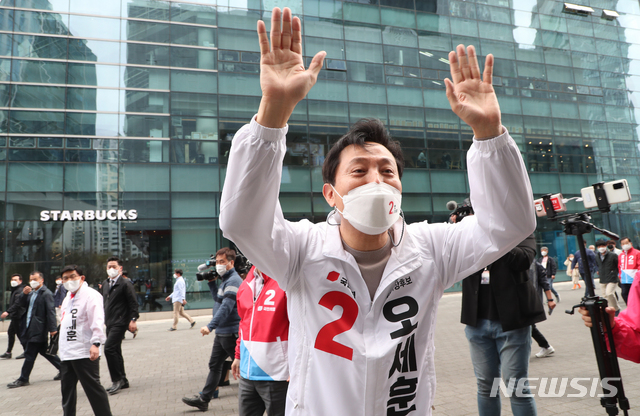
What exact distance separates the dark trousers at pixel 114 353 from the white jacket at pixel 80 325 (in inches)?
71.8

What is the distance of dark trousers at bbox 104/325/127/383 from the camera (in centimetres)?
728

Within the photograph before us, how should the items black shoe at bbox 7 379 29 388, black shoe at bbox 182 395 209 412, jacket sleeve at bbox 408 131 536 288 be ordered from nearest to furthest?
jacket sleeve at bbox 408 131 536 288 → black shoe at bbox 182 395 209 412 → black shoe at bbox 7 379 29 388

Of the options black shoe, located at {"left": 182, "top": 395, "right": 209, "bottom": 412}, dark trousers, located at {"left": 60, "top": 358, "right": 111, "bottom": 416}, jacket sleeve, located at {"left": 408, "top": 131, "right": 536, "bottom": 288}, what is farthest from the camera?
black shoe, located at {"left": 182, "top": 395, "right": 209, "bottom": 412}

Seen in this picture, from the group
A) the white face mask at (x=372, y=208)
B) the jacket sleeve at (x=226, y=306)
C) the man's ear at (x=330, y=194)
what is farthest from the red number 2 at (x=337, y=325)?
the jacket sleeve at (x=226, y=306)

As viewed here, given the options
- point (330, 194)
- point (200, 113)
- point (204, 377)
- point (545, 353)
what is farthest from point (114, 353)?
point (200, 113)

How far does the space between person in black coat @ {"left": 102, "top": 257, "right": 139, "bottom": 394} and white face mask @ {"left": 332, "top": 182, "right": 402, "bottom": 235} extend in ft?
22.0

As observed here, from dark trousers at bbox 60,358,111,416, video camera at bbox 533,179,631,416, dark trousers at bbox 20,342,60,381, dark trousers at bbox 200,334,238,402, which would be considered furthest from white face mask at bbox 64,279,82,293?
video camera at bbox 533,179,631,416

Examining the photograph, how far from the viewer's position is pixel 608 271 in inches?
431

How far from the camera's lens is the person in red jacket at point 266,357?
3.62 metres

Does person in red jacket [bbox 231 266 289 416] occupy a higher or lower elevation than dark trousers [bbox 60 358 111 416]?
higher

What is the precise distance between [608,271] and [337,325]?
11.7m

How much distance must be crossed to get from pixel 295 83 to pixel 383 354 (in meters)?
1.03

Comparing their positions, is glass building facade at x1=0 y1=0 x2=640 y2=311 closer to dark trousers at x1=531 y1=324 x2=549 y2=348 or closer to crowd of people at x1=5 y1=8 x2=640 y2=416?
dark trousers at x1=531 y1=324 x2=549 y2=348

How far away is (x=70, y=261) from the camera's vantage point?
59.4ft
